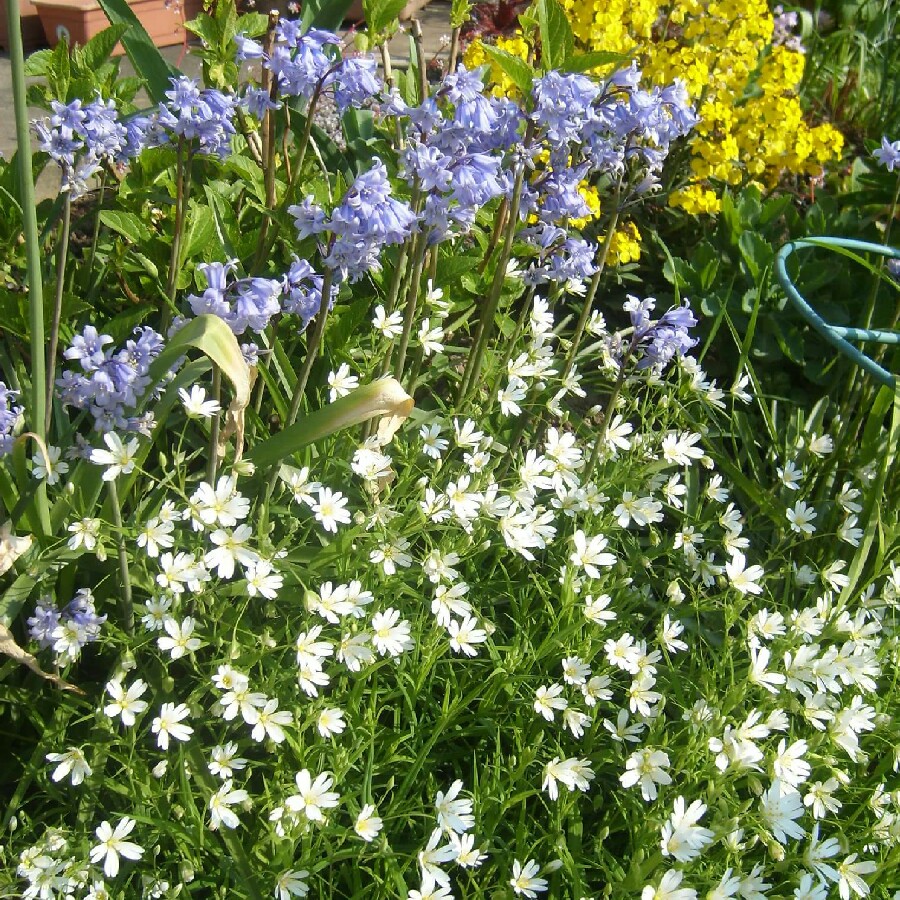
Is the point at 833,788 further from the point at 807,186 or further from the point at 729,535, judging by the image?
the point at 807,186

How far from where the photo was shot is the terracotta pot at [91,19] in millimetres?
4223

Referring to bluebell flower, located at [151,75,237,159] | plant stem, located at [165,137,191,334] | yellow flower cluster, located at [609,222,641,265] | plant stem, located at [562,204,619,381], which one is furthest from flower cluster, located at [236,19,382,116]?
yellow flower cluster, located at [609,222,641,265]

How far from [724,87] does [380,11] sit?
1659 mm

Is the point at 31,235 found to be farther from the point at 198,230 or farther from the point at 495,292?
the point at 495,292

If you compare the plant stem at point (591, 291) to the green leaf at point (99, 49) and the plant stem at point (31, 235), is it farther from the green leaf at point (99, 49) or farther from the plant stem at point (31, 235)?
the green leaf at point (99, 49)

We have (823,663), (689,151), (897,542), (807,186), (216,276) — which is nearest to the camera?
(216,276)

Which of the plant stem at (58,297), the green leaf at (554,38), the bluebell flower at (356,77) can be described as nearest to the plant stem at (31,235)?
the plant stem at (58,297)

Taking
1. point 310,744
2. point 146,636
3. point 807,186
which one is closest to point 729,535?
point 310,744

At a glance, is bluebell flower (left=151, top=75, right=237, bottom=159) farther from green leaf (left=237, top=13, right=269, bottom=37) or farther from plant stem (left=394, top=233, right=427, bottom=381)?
green leaf (left=237, top=13, right=269, bottom=37)

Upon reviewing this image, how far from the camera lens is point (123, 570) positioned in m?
1.71

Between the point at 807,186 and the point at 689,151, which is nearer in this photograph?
the point at 689,151

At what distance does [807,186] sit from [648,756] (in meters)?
2.89

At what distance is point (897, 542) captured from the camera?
2590 mm

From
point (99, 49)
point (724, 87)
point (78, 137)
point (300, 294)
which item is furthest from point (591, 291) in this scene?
point (724, 87)
